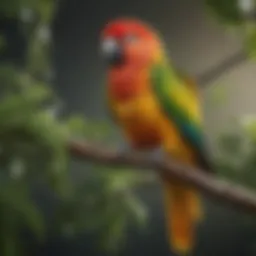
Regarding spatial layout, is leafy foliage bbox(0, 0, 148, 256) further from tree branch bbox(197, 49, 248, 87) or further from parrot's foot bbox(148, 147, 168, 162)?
tree branch bbox(197, 49, 248, 87)

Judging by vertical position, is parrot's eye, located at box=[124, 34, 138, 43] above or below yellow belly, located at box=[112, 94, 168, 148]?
above

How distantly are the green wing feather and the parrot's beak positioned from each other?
43 millimetres

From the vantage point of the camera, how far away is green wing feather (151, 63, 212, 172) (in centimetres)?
78

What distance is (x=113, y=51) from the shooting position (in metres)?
0.79

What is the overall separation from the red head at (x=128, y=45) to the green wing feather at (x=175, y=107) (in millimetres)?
21

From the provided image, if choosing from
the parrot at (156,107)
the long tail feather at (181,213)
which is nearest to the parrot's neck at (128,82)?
the parrot at (156,107)

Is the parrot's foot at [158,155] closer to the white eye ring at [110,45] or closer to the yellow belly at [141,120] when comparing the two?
the yellow belly at [141,120]

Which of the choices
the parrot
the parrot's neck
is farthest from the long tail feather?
the parrot's neck

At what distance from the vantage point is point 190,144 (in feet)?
2.57

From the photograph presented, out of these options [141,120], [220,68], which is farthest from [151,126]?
[220,68]

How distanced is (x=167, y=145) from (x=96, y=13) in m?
0.22

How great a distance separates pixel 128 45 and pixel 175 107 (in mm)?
91

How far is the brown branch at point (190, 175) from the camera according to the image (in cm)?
70

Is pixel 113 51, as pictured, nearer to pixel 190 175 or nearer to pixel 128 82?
pixel 128 82
